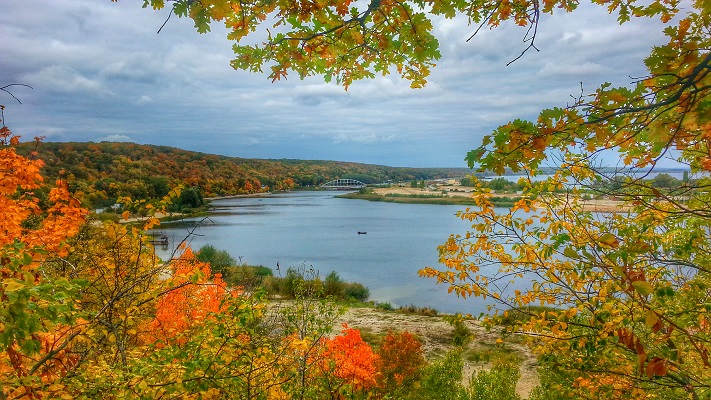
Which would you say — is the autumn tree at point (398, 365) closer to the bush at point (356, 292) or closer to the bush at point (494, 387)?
the bush at point (494, 387)

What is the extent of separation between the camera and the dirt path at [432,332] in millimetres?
16844

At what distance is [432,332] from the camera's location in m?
20.3

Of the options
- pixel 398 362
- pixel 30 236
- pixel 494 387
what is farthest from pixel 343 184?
pixel 30 236

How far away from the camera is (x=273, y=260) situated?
36500 mm

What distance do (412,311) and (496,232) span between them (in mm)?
20762

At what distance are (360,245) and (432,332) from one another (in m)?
25.5

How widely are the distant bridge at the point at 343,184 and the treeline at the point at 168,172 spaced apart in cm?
122

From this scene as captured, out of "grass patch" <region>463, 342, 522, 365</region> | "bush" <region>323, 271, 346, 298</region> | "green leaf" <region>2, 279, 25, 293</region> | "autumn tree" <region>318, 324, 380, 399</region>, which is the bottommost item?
"grass patch" <region>463, 342, 522, 365</region>

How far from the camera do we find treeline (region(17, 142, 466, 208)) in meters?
7.93

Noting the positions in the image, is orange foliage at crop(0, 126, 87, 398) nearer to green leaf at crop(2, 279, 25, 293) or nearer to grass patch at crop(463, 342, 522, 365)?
green leaf at crop(2, 279, 25, 293)

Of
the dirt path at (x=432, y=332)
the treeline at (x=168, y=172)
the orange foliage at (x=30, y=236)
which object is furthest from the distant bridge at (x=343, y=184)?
the orange foliage at (x=30, y=236)

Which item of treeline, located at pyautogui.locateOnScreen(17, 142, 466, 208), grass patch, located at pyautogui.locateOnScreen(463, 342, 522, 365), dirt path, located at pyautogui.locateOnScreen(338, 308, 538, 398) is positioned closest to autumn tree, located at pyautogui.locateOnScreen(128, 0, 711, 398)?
treeline, located at pyautogui.locateOnScreen(17, 142, 466, 208)

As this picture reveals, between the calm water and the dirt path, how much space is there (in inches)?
81.2

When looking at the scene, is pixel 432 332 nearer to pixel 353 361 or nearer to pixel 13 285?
pixel 353 361
